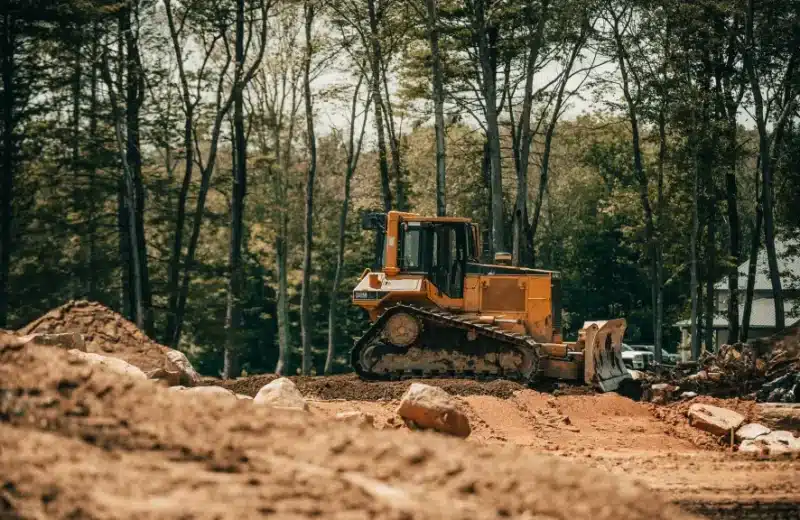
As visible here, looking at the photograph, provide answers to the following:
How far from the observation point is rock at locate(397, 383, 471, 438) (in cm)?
1452

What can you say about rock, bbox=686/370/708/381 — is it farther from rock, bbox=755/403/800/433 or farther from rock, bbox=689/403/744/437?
rock, bbox=755/403/800/433

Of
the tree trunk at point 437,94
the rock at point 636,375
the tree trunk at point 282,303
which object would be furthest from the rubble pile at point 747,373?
the tree trunk at point 282,303

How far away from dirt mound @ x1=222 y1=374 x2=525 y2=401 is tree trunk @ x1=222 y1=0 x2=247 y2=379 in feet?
51.2

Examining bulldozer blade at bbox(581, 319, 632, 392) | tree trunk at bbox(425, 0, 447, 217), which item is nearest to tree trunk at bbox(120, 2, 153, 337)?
tree trunk at bbox(425, 0, 447, 217)

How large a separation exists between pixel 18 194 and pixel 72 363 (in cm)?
2897

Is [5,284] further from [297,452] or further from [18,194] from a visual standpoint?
[297,452]

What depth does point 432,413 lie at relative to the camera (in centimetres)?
1460

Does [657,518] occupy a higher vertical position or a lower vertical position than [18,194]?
lower

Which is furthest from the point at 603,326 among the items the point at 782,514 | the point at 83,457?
the point at 83,457

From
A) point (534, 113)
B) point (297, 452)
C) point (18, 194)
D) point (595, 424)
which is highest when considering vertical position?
point (534, 113)

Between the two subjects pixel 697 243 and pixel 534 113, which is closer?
pixel 697 243

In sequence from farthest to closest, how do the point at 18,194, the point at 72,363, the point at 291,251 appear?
the point at 291,251 → the point at 18,194 → the point at 72,363

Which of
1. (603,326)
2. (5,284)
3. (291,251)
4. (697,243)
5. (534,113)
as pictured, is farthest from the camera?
(291,251)

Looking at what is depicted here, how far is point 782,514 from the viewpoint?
1041 centimetres
